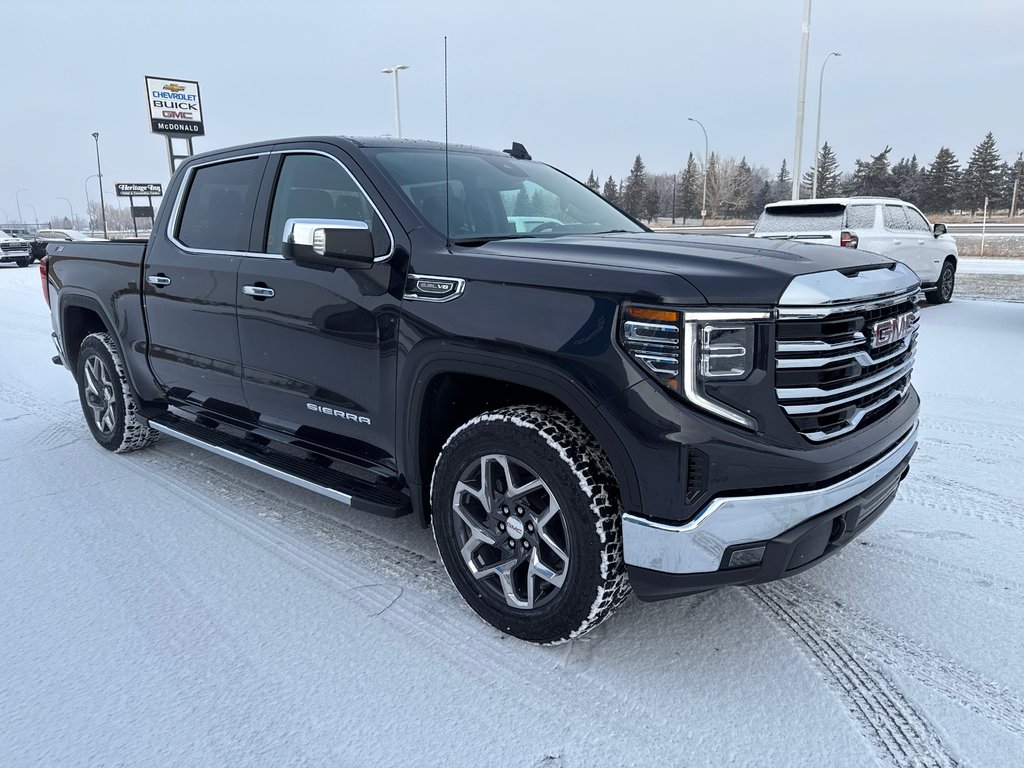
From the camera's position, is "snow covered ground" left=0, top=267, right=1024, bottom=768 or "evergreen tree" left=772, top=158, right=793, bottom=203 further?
"evergreen tree" left=772, top=158, right=793, bottom=203

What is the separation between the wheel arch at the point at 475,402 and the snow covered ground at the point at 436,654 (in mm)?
611

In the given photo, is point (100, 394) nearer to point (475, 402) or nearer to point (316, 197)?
point (316, 197)

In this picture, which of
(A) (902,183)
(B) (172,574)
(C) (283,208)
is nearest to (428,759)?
(B) (172,574)

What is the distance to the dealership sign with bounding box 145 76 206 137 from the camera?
2581 cm

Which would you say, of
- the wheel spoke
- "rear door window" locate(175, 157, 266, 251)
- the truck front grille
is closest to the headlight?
the truck front grille

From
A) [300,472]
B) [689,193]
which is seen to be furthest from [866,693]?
[689,193]

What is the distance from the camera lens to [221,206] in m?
3.93

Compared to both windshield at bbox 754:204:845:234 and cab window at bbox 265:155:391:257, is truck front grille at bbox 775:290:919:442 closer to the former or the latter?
cab window at bbox 265:155:391:257

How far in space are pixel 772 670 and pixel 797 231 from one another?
9.27 metres

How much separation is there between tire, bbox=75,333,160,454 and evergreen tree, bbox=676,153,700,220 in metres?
82.4

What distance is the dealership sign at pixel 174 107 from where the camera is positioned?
25812mm

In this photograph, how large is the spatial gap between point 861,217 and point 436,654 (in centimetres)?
1094

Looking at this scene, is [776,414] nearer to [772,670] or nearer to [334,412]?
[772,670]

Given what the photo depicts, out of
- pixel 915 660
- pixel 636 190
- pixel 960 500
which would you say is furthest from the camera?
pixel 636 190
